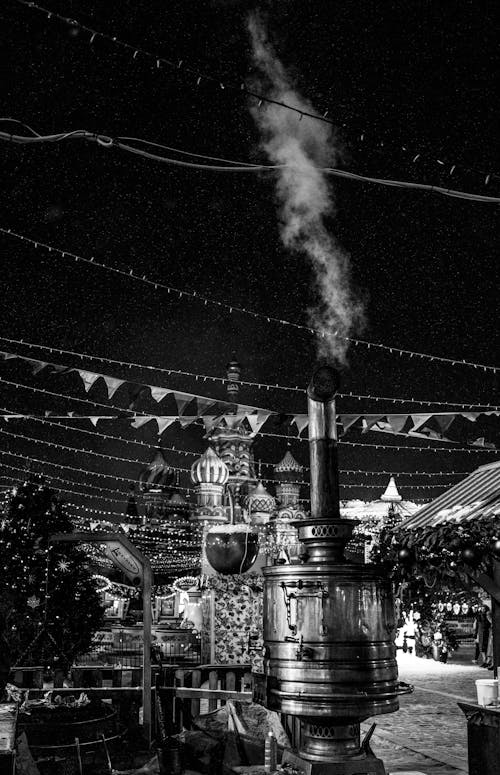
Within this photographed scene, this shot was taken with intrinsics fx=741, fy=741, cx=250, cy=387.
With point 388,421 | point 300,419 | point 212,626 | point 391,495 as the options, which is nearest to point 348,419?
point 388,421

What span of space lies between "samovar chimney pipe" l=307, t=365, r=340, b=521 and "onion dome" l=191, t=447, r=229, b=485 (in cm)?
1620

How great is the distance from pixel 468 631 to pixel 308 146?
2480 cm

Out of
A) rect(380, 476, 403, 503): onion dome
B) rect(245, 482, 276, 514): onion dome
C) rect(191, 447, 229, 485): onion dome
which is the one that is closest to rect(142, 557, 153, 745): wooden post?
rect(191, 447, 229, 485): onion dome

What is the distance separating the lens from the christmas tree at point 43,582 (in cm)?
1297

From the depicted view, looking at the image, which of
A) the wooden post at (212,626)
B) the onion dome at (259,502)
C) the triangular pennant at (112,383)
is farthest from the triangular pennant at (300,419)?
the onion dome at (259,502)

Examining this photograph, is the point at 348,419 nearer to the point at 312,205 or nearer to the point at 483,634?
the point at 312,205

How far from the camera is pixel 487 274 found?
11.9 metres

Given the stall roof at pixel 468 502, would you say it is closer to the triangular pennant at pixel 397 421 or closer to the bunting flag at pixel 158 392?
the triangular pennant at pixel 397 421

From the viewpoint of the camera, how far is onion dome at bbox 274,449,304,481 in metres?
36.0

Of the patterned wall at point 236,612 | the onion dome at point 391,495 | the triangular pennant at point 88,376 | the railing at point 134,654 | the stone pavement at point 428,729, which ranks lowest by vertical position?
the stone pavement at point 428,729

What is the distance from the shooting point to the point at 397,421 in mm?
11547

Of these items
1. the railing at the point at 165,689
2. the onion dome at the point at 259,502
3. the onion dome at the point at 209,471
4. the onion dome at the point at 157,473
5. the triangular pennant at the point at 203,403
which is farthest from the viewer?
the onion dome at the point at 157,473

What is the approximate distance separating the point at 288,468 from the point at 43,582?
2328cm

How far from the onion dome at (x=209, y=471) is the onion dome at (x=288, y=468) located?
12.4 meters
